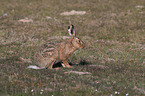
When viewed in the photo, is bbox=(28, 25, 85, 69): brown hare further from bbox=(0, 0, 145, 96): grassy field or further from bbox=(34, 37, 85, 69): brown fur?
bbox=(0, 0, 145, 96): grassy field

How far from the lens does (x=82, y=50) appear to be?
20.8m

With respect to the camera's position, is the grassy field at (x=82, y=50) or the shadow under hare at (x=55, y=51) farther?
the shadow under hare at (x=55, y=51)

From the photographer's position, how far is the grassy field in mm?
10859

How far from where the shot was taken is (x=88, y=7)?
38531 millimetres

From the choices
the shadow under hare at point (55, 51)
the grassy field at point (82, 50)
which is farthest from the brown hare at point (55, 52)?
the grassy field at point (82, 50)

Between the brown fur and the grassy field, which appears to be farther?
the brown fur

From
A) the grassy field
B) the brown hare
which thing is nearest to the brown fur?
the brown hare

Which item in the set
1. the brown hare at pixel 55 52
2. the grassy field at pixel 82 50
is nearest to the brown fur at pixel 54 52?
the brown hare at pixel 55 52

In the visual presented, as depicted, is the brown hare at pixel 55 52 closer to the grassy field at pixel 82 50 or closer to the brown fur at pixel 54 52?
the brown fur at pixel 54 52

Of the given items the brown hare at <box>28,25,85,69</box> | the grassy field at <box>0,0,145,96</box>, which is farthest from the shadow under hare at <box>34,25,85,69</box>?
the grassy field at <box>0,0,145,96</box>

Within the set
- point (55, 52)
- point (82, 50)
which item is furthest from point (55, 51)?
point (82, 50)

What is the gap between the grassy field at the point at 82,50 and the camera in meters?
10.9

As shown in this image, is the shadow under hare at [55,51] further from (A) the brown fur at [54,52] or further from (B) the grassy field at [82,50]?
(B) the grassy field at [82,50]

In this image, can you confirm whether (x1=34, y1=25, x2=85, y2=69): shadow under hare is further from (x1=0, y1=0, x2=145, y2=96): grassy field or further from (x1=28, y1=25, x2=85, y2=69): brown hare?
(x1=0, y1=0, x2=145, y2=96): grassy field
